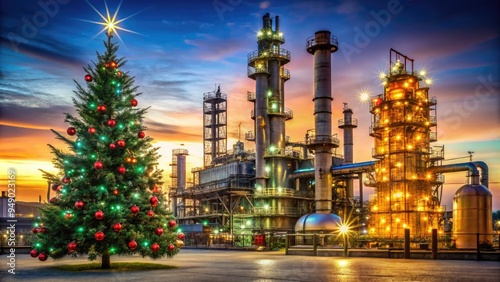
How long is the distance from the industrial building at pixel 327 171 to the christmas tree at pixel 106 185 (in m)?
24.6

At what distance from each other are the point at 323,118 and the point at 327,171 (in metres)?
5.66

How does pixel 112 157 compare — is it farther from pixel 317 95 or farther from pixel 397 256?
pixel 317 95

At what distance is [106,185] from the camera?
18.0 metres

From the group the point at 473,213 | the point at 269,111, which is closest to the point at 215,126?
the point at 269,111

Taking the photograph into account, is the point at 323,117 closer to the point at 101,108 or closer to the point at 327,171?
the point at 327,171

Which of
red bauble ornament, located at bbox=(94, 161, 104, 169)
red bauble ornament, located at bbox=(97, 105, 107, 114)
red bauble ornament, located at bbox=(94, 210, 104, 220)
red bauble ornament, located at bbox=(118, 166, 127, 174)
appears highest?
red bauble ornament, located at bbox=(97, 105, 107, 114)

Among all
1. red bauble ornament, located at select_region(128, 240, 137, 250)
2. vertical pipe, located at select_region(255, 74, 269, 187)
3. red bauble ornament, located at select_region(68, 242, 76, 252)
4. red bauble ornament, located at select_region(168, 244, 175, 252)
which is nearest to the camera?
red bauble ornament, located at select_region(68, 242, 76, 252)

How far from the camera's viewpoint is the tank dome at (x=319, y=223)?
156 ft

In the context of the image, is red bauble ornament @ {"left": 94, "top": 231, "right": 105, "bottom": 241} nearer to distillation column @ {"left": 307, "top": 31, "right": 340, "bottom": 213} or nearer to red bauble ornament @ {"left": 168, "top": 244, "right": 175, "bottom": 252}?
red bauble ornament @ {"left": 168, "top": 244, "right": 175, "bottom": 252}

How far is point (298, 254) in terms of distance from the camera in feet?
99.1

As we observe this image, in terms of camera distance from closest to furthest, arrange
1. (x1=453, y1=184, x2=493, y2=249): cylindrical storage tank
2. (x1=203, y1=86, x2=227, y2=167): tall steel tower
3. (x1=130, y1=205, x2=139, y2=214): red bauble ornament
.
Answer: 1. (x1=130, y1=205, x2=139, y2=214): red bauble ornament
2. (x1=453, y1=184, x2=493, y2=249): cylindrical storage tank
3. (x1=203, y1=86, x2=227, y2=167): tall steel tower

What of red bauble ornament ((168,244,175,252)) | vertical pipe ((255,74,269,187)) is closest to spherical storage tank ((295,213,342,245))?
vertical pipe ((255,74,269,187))

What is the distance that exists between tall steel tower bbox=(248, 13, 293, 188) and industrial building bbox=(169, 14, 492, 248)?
11 cm

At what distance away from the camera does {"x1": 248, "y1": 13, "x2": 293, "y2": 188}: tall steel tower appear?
59.7 metres
